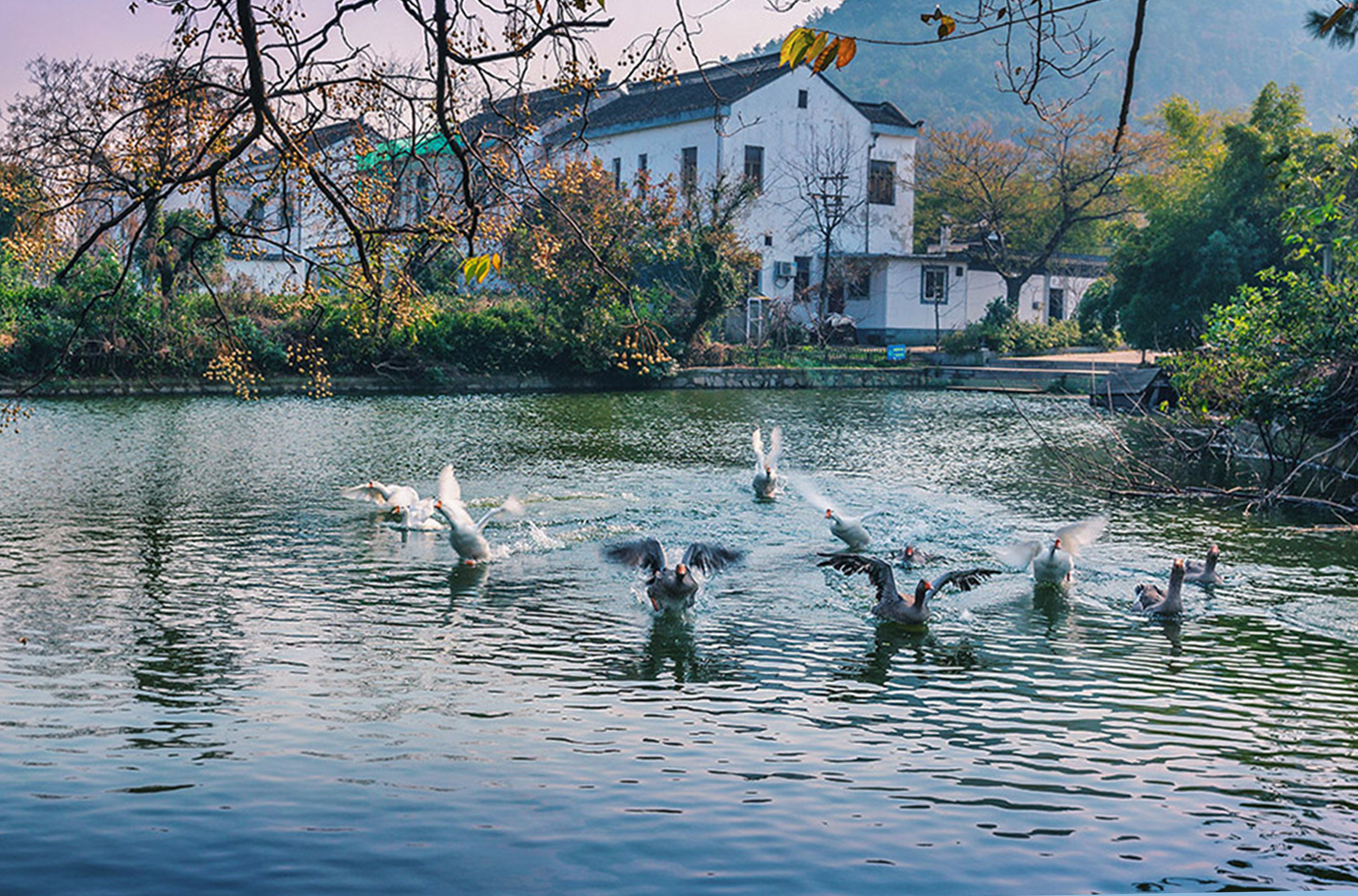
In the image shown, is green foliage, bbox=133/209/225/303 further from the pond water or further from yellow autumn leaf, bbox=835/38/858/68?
yellow autumn leaf, bbox=835/38/858/68

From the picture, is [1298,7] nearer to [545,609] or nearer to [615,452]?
[615,452]

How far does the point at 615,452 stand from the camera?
20406 mm

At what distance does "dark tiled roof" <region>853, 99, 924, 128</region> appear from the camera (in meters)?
48.0

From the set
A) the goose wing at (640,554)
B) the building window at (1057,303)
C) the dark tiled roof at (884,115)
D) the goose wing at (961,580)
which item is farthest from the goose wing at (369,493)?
the building window at (1057,303)

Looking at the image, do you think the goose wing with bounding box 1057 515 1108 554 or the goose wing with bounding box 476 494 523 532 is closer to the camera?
the goose wing with bounding box 1057 515 1108 554

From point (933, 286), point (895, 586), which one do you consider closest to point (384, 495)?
point (895, 586)

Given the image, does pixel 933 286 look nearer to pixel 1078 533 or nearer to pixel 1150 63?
pixel 1078 533

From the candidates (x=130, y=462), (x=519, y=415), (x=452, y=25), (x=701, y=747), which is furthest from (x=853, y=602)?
(x=519, y=415)

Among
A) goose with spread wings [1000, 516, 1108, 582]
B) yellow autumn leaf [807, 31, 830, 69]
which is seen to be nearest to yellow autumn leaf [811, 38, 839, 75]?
yellow autumn leaf [807, 31, 830, 69]

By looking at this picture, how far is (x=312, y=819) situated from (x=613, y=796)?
1.42m

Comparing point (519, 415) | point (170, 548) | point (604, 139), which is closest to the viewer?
point (170, 548)

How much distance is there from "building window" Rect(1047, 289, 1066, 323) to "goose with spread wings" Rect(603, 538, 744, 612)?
1857 inches

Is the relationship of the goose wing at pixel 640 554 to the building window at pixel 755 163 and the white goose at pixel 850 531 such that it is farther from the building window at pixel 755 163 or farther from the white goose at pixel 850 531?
the building window at pixel 755 163

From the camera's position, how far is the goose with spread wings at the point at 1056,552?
11.1 meters
